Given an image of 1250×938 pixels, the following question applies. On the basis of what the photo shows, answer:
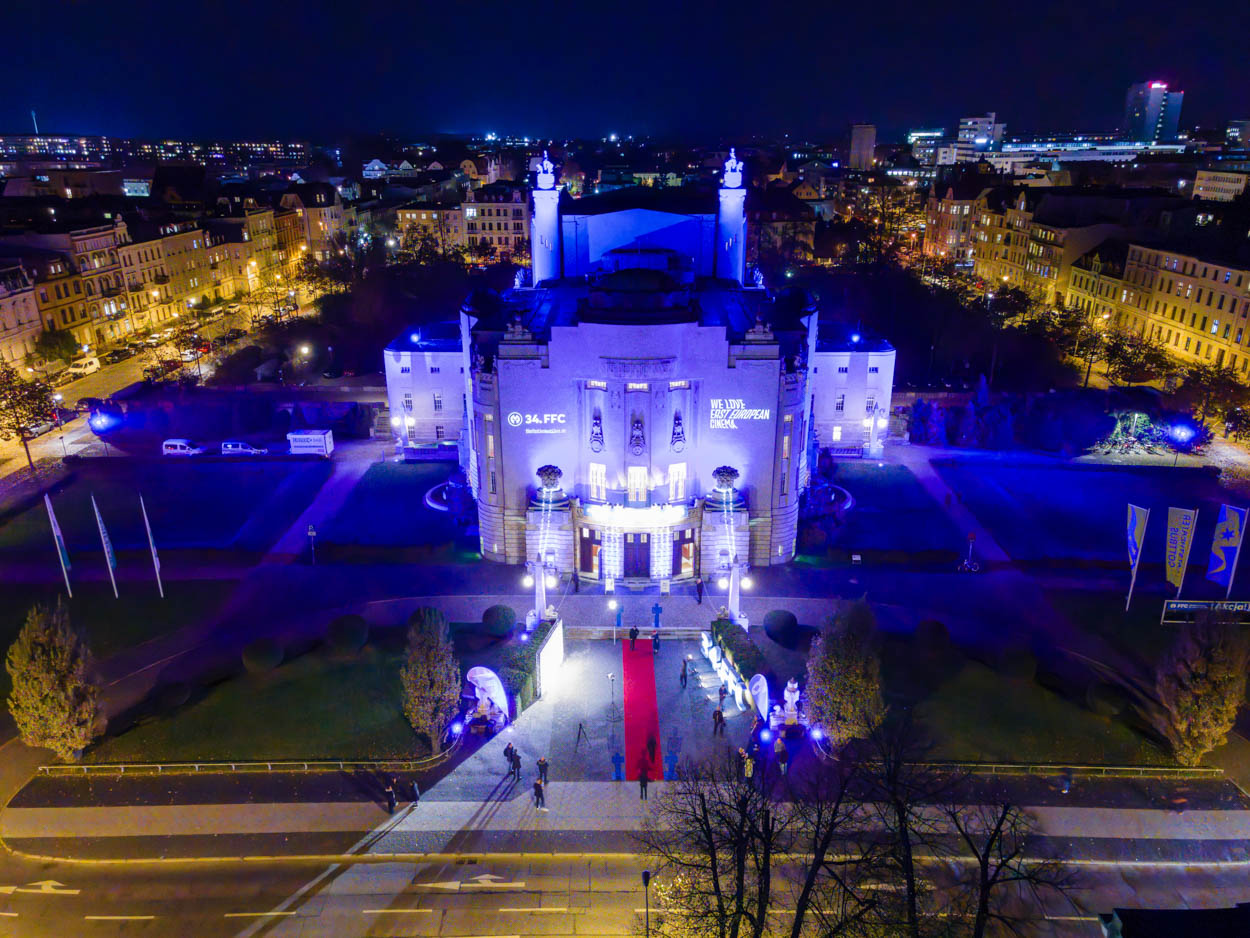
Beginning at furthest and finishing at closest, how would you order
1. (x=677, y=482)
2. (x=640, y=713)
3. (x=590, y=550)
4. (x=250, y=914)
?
(x=677, y=482), (x=590, y=550), (x=640, y=713), (x=250, y=914)

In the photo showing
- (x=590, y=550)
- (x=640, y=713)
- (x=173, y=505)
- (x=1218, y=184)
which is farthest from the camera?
(x=1218, y=184)

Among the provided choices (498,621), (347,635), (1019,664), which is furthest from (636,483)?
(1019,664)

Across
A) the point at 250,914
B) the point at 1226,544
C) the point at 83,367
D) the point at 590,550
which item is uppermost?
the point at 1226,544

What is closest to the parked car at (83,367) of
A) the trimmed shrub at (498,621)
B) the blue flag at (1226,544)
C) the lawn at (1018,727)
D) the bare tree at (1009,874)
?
the trimmed shrub at (498,621)

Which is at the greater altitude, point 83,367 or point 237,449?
point 83,367

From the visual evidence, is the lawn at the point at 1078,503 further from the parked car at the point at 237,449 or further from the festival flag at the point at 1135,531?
the parked car at the point at 237,449

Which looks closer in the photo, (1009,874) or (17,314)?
(1009,874)

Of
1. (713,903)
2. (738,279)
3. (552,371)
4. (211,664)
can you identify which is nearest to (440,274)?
(738,279)

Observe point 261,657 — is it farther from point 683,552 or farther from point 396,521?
point 683,552
